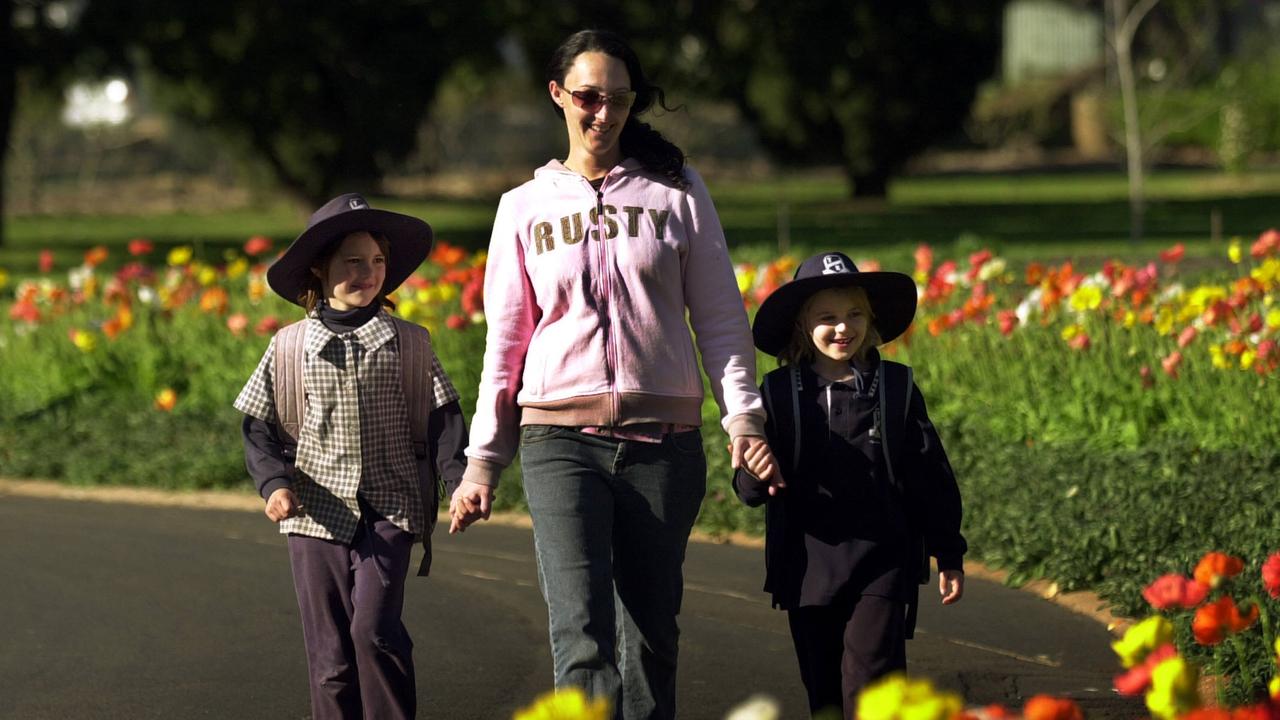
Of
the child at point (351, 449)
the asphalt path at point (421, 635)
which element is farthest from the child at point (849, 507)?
the asphalt path at point (421, 635)

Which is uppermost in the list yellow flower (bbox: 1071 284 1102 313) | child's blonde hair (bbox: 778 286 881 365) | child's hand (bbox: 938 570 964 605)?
child's blonde hair (bbox: 778 286 881 365)

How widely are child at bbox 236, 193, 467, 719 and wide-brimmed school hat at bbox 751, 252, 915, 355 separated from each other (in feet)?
2.45

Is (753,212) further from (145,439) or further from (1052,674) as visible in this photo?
(1052,674)

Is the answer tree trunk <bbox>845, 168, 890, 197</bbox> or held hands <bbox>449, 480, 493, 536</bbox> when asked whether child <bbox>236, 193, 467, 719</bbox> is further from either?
tree trunk <bbox>845, 168, 890, 197</bbox>

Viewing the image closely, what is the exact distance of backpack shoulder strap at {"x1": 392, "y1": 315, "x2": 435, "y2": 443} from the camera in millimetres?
4637

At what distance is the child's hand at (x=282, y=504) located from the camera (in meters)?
4.44

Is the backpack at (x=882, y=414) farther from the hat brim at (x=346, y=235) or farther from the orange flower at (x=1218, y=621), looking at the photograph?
the orange flower at (x=1218, y=621)

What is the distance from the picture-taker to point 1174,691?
2340 mm

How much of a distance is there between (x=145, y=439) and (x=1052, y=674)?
5.73 m

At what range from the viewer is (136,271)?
1110 centimetres

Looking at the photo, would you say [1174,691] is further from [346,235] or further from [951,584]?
[346,235]

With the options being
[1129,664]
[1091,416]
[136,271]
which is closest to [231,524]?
[136,271]

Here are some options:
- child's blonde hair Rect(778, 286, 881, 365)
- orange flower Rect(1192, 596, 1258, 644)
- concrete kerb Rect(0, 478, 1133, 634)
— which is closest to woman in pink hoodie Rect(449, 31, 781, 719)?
child's blonde hair Rect(778, 286, 881, 365)

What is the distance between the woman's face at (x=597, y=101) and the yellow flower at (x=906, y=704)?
2.22 meters
